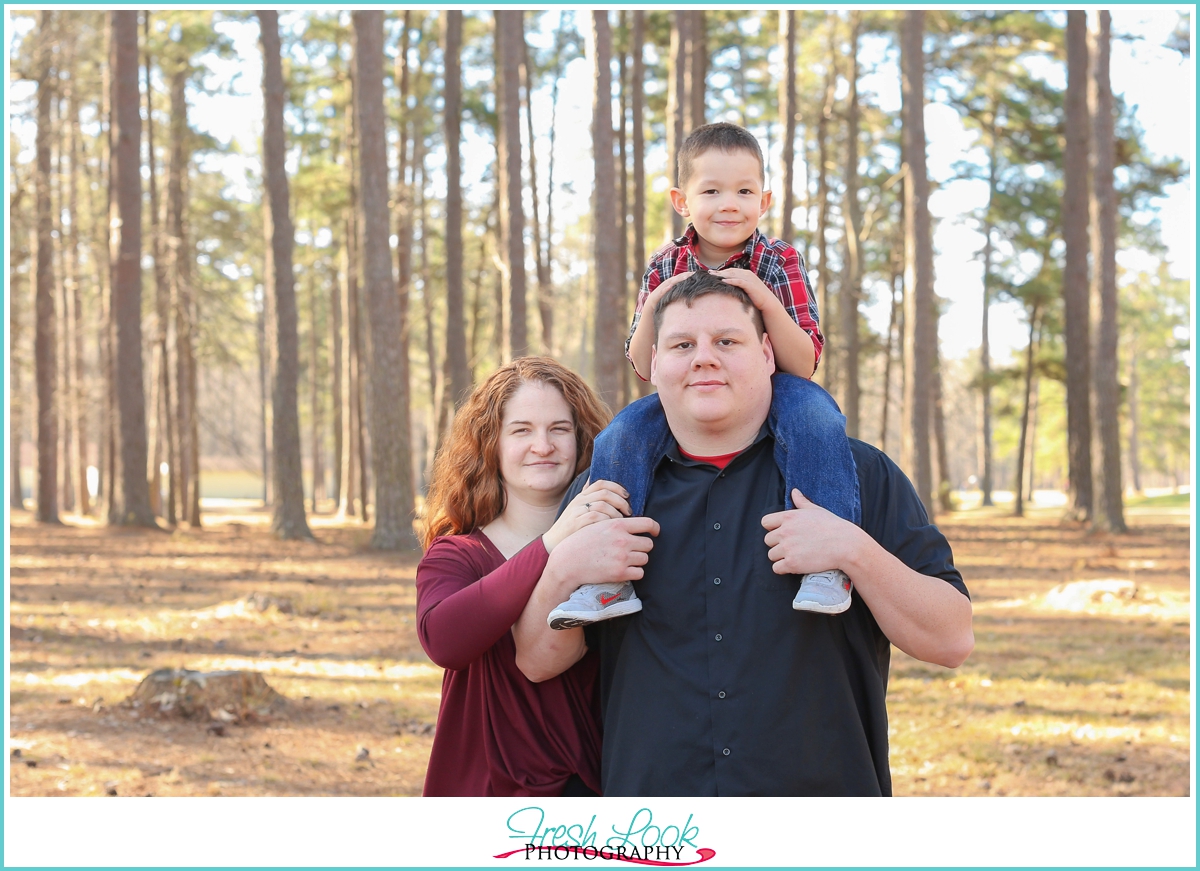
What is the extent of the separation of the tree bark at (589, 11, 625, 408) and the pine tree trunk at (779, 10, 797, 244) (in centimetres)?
666

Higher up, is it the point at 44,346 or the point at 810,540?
the point at 44,346

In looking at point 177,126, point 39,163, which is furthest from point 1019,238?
point 39,163

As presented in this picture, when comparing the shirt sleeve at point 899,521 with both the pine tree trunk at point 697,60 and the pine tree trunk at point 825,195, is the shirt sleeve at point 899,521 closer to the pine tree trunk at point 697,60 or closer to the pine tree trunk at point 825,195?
the pine tree trunk at point 697,60

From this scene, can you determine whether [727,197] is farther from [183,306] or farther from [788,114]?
[183,306]

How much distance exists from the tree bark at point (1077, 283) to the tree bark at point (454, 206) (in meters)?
11.1

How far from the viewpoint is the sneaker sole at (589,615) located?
2447mm

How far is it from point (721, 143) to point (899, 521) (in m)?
1.60

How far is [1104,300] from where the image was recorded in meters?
19.1

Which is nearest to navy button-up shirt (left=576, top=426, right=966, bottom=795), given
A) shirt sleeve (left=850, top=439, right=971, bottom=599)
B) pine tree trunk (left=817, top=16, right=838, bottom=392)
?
shirt sleeve (left=850, top=439, right=971, bottom=599)

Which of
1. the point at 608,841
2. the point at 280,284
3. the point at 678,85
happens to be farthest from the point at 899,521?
the point at 280,284

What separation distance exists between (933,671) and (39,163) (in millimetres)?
22671

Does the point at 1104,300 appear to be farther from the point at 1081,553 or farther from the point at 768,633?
the point at 768,633

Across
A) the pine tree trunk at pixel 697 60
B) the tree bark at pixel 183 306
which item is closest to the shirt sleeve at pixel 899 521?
the pine tree trunk at pixel 697 60

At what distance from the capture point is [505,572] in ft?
8.51
